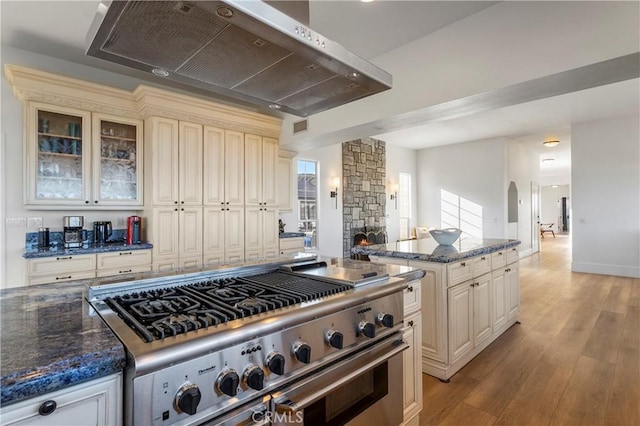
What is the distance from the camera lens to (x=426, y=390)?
7.57 ft

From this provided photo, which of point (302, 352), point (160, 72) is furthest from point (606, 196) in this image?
point (160, 72)

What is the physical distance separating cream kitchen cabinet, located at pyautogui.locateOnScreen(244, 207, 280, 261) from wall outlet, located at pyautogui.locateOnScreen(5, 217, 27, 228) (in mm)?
2201

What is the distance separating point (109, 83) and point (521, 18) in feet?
13.6

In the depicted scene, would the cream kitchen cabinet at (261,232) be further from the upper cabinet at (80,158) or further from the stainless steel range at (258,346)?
the stainless steel range at (258,346)

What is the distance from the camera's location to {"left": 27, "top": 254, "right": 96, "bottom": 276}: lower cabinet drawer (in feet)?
9.02

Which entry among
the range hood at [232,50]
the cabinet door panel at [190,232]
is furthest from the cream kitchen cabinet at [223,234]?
the range hood at [232,50]

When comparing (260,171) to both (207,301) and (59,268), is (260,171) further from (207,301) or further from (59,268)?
(207,301)

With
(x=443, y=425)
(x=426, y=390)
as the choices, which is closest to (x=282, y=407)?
(x=443, y=425)

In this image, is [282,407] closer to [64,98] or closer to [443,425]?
[443,425]

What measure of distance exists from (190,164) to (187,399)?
10.9 ft

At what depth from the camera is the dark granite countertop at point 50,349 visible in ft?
2.14

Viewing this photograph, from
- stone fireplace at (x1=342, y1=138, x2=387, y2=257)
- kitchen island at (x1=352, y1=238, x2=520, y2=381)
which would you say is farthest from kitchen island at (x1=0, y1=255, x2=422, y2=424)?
stone fireplace at (x1=342, y1=138, x2=387, y2=257)

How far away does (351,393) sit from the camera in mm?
1303

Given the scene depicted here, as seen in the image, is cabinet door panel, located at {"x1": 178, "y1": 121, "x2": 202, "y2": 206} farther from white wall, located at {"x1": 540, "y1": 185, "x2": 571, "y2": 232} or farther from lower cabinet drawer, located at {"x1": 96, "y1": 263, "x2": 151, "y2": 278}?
white wall, located at {"x1": 540, "y1": 185, "x2": 571, "y2": 232}
